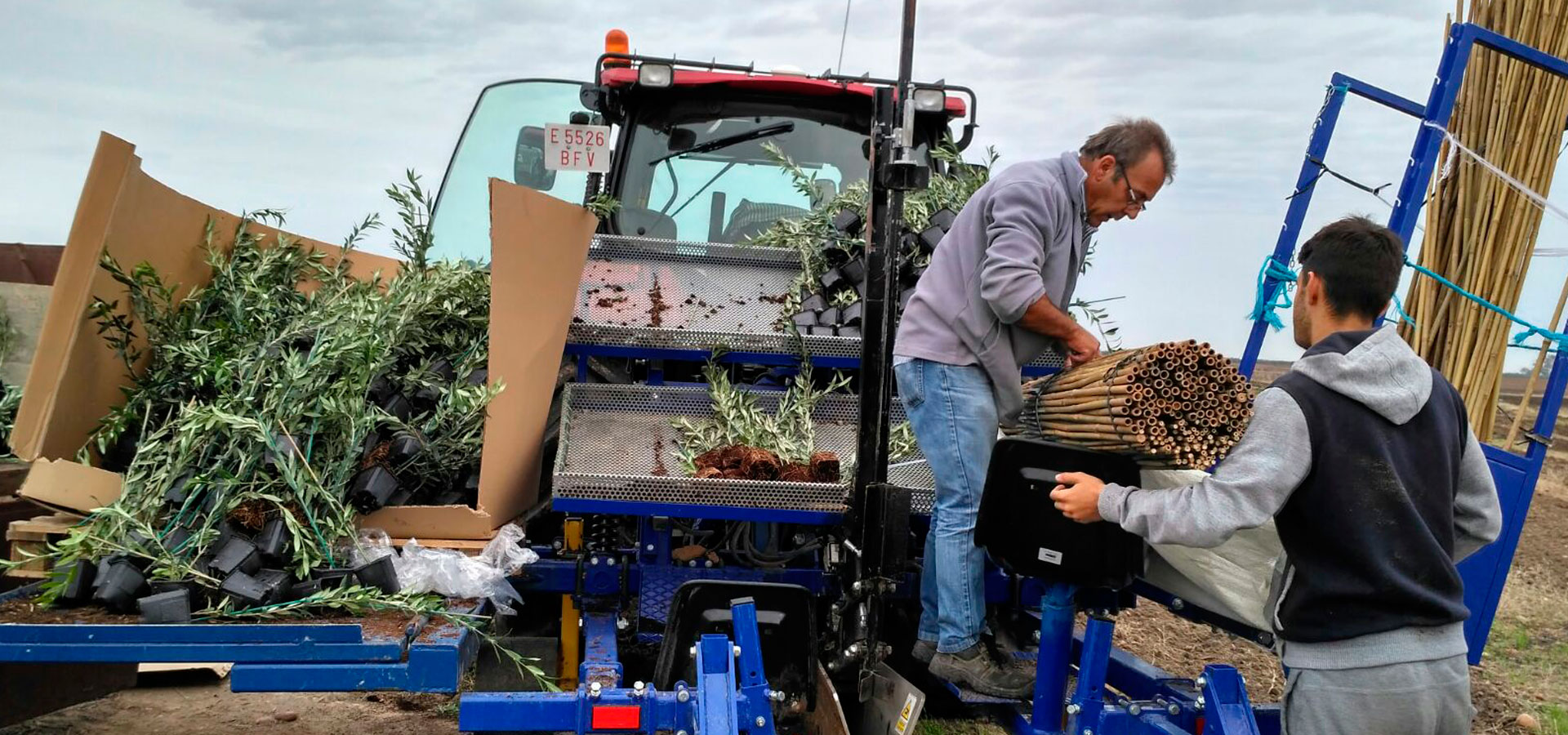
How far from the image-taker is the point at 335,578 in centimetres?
342

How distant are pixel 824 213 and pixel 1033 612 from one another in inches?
86.7

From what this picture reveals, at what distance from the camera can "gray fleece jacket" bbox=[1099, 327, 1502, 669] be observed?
102 inches

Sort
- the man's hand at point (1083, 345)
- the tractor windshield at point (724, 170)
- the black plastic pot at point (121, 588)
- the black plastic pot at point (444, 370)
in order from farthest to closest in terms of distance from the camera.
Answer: the tractor windshield at point (724, 170)
the black plastic pot at point (444, 370)
the man's hand at point (1083, 345)
the black plastic pot at point (121, 588)

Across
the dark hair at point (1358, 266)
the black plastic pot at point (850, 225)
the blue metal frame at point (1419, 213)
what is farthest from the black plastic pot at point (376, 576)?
the blue metal frame at point (1419, 213)

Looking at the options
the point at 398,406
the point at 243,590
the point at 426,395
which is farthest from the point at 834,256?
the point at 243,590

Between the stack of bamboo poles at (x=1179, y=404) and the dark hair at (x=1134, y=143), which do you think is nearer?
the stack of bamboo poles at (x=1179, y=404)

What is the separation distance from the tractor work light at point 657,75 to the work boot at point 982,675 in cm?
325

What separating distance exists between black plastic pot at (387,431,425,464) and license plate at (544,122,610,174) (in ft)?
4.63

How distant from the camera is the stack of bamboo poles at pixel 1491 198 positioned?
4664 mm

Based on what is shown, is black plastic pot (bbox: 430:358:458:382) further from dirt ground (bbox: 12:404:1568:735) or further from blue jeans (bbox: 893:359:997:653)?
blue jeans (bbox: 893:359:997:653)

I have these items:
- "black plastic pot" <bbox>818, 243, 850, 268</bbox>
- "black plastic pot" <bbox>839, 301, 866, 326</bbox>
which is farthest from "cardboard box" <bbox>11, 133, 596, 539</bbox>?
"black plastic pot" <bbox>818, 243, 850, 268</bbox>

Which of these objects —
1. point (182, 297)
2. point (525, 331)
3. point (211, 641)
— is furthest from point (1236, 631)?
point (182, 297)

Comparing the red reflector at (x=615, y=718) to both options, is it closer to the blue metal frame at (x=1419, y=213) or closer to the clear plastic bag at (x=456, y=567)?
the clear plastic bag at (x=456, y=567)

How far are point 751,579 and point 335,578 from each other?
1307 mm
